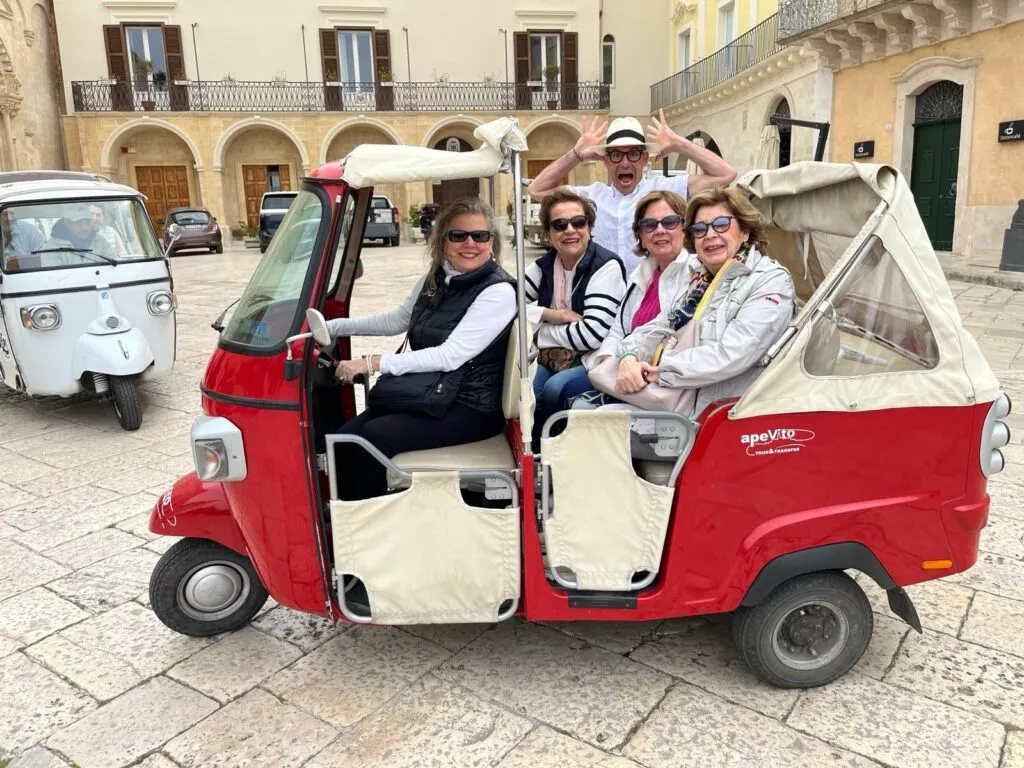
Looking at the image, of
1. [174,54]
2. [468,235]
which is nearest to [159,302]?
[468,235]

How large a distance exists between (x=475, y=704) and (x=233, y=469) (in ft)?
3.82

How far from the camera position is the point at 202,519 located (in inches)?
124

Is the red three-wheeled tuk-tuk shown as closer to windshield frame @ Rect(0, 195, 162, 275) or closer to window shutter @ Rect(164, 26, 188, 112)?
windshield frame @ Rect(0, 195, 162, 275)

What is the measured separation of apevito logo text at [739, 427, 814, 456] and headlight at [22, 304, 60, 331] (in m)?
5.61

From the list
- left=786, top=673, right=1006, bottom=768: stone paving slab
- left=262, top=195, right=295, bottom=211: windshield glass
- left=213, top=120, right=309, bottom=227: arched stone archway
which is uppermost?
left=213, top=120, right=309, bottom=227: arched stone archway

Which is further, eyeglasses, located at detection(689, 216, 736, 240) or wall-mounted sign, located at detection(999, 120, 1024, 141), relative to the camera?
wall-mounted sign, located at detection(999, 120, 1024, 141)

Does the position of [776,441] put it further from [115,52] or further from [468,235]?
[115,52]

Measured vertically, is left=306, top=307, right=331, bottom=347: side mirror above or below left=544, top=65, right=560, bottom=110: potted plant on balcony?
below

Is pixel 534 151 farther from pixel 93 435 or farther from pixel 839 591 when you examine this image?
pixel 839 591

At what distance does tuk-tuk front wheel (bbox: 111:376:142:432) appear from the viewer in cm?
635

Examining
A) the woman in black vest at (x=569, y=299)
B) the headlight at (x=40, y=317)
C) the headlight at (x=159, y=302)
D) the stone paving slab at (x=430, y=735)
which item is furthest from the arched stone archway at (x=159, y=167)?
the stone paving slab at (x=430, y=735)

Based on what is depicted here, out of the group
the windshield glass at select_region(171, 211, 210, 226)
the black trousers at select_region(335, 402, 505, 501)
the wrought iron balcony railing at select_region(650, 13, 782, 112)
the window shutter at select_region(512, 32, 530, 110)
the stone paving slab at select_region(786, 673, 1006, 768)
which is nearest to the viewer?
the stone paving slab at select_region(786, 673, 1006, 768)

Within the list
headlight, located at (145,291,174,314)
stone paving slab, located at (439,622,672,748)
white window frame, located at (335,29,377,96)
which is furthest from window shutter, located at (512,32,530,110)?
stone paving slab, located at (439,622,672,748)

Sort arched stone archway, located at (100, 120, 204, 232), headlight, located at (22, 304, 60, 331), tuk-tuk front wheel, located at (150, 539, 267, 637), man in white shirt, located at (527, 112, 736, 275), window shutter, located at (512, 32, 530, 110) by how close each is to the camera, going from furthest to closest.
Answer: window shutter, located at (512, 32, 530, 110) < arched stone archway, located at (100, 120, 204, 232) < headlight, located at (22, 304, 60, 331) < man in white shirt, located at (527, 112, 736, 275) < tuk-tuk front wheel, located at (150, 539, 267, 637)
